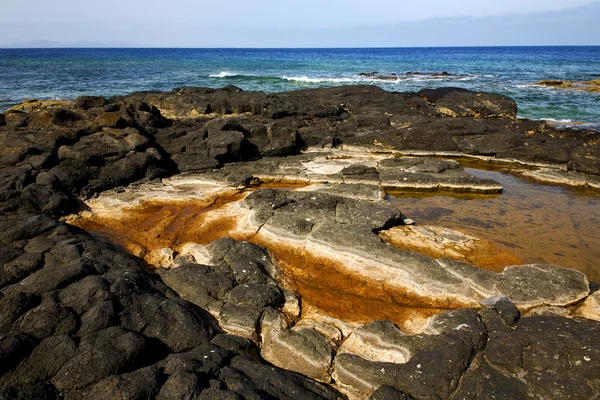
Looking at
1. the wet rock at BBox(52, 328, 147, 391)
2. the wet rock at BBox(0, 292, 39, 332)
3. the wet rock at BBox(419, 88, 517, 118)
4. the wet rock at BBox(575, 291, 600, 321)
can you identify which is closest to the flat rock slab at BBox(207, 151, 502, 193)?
the wet rock at BBox(575, 291, 600, 321)

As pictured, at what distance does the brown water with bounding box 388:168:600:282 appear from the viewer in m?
10.6

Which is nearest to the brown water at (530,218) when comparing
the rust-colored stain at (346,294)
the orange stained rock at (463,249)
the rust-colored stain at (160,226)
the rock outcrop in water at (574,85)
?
the orange stained rock at (463,249)

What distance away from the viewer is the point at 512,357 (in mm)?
5832

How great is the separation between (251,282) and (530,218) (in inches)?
381

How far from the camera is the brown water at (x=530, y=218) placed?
1062cm

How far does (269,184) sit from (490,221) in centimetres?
813

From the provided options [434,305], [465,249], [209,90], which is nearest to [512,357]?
[434,305]

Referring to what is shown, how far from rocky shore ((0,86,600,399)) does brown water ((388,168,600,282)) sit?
3.04 feet

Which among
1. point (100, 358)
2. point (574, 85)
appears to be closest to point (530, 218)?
point (100, 358)

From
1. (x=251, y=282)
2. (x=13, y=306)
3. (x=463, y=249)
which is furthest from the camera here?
(x=463, y=249)

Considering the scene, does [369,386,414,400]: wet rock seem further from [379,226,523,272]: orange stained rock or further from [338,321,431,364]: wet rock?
[379,226,523,272]: orange stained rock

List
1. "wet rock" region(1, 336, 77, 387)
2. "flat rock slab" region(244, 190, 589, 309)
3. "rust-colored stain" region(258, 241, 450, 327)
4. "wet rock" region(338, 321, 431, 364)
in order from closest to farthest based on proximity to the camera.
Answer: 1. "wet rock" region(1, 336, 77, 387)
2. "wet rock" region(338, 321, 431, 364)
3. "rust-colored stain" region(258, 241, 450, 327)
4. "flat rock slab" region(244, 190, 589, 309)

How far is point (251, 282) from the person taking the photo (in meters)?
8.45

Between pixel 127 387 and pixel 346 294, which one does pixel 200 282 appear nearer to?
pixel 346 294
